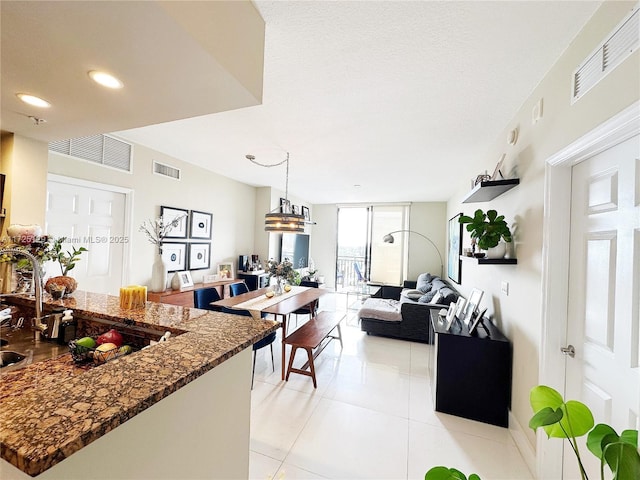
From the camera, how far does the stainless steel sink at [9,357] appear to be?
1.33 m

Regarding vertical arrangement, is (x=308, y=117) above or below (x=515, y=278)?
above

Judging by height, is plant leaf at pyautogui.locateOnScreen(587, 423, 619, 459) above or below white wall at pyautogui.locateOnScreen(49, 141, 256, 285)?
below

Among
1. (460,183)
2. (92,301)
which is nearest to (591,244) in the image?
(92,301)

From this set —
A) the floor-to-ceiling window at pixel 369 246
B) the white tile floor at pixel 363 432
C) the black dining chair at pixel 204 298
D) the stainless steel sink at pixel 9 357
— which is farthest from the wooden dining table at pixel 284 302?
the floor-to-ceiling window at pixel 369 246

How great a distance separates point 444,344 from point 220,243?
402 cm

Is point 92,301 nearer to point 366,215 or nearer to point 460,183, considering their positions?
point 460,183

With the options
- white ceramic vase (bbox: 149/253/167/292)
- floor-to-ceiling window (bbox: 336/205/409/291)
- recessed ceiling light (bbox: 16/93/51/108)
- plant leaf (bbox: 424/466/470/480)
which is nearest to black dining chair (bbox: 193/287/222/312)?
white ceramic vase (bbox: 149/253/167/292)

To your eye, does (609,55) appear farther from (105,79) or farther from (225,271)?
(225,271)

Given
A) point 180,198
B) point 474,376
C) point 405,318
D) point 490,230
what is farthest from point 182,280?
point 490,230

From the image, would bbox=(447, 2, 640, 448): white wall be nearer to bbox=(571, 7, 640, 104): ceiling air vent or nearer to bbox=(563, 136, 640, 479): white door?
bbox=(571, 7, 640, 104): ceiling air vent

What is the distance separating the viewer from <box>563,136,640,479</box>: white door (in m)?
1.15

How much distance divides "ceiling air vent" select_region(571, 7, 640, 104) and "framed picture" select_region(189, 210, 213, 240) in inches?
177

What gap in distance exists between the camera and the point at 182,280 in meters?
3.90

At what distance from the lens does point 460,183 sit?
Result: 15.4ft
